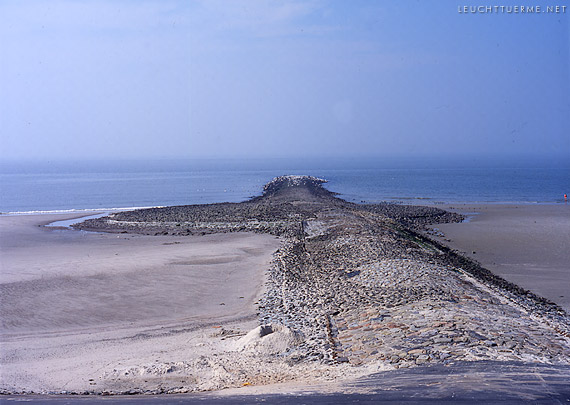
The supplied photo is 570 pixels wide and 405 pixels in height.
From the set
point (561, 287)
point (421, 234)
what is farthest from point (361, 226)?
point (561, 287)

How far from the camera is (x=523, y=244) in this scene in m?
27.4

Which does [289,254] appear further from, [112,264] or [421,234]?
[421,234]

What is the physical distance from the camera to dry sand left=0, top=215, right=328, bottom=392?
10117mm

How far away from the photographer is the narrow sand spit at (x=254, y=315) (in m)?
9.99

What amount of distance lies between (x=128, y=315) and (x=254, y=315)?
12.1 ft

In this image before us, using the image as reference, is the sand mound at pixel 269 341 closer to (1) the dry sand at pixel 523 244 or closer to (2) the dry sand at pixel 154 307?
(2) the dry sand at pixel 154 307

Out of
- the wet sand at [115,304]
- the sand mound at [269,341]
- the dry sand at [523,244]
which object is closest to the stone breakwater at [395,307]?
the sand mound at [269,341]

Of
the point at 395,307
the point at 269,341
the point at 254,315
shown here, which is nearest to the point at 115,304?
the point at 254,315

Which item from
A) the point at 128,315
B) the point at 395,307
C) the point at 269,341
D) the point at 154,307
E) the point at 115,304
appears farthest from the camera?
the point at 115,304

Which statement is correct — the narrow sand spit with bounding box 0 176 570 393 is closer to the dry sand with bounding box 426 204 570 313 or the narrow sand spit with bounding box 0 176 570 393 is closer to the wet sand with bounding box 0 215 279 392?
the wet sand with bounding box 0 215 279 392

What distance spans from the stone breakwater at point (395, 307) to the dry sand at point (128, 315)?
129 cm

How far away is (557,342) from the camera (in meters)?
10.7

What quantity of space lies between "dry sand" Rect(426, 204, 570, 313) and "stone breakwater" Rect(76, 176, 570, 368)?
1139mm

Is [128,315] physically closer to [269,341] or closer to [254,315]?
[254,315]
